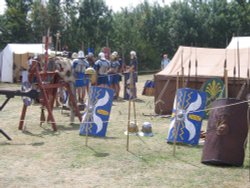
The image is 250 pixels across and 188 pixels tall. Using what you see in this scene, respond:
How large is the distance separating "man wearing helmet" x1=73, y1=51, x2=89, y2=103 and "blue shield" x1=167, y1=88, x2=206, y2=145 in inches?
209

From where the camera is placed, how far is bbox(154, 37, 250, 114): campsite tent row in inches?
500

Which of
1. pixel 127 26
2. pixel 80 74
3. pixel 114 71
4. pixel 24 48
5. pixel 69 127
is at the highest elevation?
pixel 127 26

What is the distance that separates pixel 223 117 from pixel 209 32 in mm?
34164

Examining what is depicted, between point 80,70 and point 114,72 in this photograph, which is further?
point 114,72

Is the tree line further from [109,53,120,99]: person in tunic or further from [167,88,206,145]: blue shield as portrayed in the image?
[167,88,206,145]: blue shield

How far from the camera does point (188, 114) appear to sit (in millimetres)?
8578

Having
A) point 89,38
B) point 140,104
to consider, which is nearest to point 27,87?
point 140,104

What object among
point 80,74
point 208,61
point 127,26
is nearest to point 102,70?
point 80,74

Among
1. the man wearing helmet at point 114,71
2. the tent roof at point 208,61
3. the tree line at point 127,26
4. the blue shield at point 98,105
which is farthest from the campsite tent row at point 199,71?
the tree line at point 127,26

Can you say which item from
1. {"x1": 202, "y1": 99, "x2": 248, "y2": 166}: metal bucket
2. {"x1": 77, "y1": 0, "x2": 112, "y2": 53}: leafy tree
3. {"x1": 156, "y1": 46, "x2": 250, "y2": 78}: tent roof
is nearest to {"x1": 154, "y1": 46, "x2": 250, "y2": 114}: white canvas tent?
{"x1": 156, "y1": 46, "x2": 250, "y2": 78}: tent roof

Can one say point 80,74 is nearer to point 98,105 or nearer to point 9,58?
point 98,105

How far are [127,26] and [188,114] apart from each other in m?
33.3

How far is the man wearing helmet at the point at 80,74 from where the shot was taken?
13600 mm

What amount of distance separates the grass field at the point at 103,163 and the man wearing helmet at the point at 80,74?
10.4 ft
